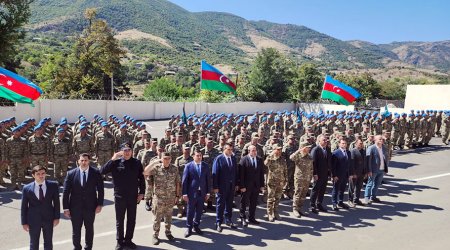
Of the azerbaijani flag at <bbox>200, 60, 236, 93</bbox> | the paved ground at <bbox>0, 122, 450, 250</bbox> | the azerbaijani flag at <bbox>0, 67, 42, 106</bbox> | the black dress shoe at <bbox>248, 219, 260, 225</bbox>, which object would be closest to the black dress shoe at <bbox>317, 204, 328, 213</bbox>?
the paved ground at <bbox>0, 122, 450, 250</bbox>

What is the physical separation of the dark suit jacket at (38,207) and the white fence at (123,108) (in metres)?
20.1

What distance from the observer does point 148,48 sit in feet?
389

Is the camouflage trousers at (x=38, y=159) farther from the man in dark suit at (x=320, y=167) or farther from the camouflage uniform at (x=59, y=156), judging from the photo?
the man in dark suit at (x=320, y=167)

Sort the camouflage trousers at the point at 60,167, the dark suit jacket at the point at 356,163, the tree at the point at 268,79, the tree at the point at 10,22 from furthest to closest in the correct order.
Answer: the tree at the point at 268,79 < the tree at the point at 10,22 < the camouflage trousers at the point at 60,167 < the dark suit jacket at the point at 356,163

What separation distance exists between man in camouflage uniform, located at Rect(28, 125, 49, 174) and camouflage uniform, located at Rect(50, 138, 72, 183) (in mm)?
184

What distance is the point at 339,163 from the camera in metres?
8.90

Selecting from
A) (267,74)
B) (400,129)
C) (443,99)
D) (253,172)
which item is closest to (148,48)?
(267,74)

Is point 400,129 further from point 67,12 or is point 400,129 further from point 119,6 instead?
point 119,6

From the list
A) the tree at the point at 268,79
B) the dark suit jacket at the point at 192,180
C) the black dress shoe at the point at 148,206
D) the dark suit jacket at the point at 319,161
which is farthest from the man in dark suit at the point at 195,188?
the tree at the point at 268,79

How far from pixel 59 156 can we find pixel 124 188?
4.82 metres

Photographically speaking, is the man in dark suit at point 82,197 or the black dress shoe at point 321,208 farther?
the black dress shoe at point 321,208

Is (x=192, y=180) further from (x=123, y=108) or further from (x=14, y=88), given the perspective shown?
(x=123, y=108)

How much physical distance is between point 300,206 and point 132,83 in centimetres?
7070

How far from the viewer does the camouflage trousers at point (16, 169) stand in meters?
10.0
